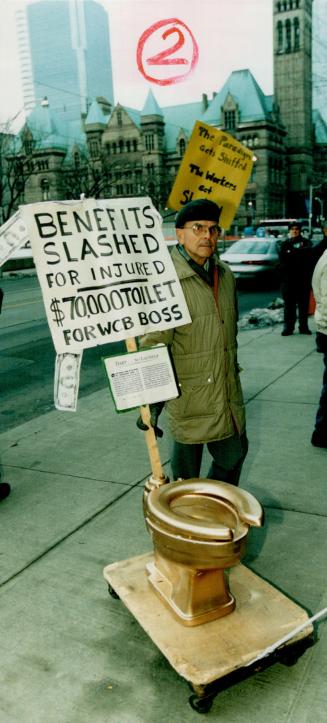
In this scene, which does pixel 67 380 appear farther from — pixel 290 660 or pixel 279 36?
pixel 279 36

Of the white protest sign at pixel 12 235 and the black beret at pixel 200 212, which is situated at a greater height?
the black beret at pixel 200 212

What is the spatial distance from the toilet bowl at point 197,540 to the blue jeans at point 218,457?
0.51 meters

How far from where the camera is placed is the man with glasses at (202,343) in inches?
124

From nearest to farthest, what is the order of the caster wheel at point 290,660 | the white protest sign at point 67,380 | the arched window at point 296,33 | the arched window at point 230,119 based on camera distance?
the caster wheel at point 290,660, the white protest sign at point 67,380, the arched window at point 230,119, the arched window at point 296,33

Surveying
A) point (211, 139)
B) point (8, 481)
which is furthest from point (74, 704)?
point (211, 139)

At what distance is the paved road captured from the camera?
705cm

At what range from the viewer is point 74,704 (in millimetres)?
2482

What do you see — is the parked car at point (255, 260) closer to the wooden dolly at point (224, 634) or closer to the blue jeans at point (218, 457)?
the blue jeans at point (218, 457)

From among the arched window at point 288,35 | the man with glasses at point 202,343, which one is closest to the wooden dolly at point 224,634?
the man with glasses at point 202,343

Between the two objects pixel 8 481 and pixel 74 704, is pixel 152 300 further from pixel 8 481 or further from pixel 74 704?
pixel 8 481

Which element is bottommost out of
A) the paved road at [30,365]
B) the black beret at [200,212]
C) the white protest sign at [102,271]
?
the paved road at [30,365]

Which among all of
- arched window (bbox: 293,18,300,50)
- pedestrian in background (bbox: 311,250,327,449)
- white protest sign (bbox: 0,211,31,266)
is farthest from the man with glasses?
arched window (bbox: 293,18,300,50)

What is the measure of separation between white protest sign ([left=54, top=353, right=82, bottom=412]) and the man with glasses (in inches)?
14.0

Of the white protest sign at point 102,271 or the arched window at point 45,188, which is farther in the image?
the arched window at point 45,188
